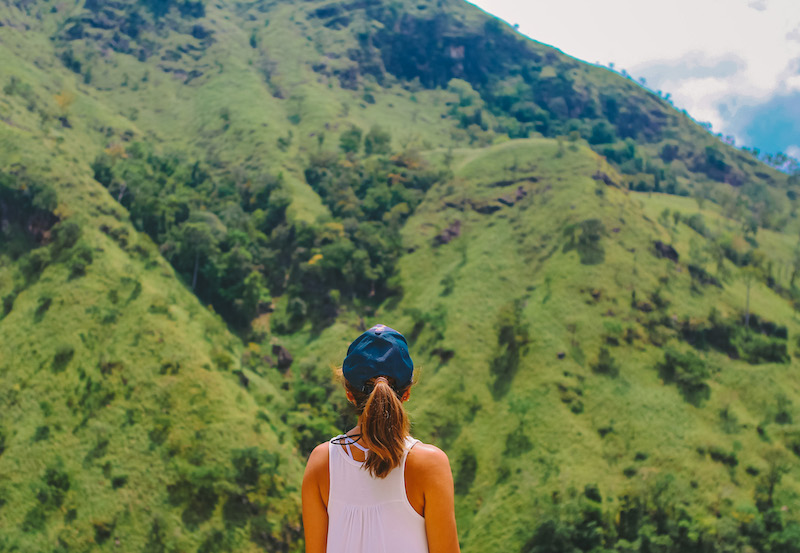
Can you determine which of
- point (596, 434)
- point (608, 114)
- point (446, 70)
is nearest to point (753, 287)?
point (596, 434)

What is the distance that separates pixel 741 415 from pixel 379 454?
65668 mm

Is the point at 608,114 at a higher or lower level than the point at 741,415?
higher

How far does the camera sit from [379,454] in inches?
145

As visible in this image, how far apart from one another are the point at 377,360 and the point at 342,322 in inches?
2931

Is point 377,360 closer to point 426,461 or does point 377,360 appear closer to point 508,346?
point 426,461

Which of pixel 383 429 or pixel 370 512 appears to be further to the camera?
pixel 370 512

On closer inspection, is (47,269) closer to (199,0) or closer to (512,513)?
(512,513)

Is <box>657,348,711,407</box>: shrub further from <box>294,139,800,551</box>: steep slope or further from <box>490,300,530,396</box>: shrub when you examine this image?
<box>490,300,530,396</box>: shrub

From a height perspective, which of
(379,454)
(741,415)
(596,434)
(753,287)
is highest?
(379,454)

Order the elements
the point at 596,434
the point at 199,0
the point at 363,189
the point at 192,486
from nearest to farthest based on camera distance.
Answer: the point at 192,486 → the point at 596,434 → the point at 363,189 → the point at 199,0

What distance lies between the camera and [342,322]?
77750mm

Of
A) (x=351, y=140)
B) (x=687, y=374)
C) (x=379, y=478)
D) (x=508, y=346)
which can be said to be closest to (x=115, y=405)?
(x=508, y=346)

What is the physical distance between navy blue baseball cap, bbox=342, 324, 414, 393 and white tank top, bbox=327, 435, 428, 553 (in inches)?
18.6

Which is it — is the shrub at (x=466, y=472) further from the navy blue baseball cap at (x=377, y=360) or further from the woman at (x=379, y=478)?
the navy blue baseball cap at (x=377, y=360)
